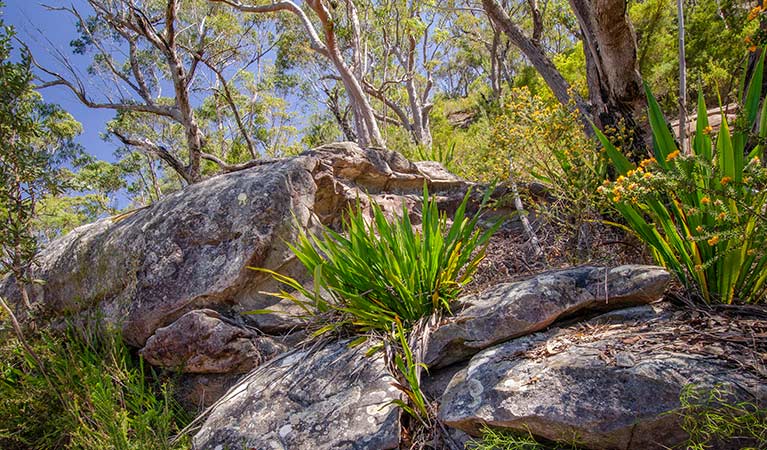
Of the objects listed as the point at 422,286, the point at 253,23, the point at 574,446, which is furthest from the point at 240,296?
the point at 253,23

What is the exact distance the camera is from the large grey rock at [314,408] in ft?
6.25

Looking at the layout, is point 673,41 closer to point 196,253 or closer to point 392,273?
point 392,273

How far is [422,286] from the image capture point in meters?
2.44

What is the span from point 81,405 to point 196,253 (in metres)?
1.18

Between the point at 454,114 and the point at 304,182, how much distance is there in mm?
24293

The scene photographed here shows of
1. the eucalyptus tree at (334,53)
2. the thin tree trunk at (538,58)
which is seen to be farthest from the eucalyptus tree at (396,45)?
the thin tree trunk at (538,58)

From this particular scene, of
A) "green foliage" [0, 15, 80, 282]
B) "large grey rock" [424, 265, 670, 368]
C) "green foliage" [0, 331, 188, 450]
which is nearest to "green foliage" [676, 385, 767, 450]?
"large grey rock" [424, 265, 670, 368]

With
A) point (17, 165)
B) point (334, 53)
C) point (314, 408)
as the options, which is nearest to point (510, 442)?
point (314, 408)

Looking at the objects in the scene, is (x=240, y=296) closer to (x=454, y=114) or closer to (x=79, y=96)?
(x=79, y=96)

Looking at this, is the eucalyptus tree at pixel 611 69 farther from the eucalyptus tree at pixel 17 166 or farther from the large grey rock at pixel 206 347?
the eucalyptus tree at pixel 17 166

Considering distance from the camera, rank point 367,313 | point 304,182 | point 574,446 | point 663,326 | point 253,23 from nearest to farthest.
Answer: point 574,446 < point 663,326 < point 367,313 < point 304,182 < point 253,23

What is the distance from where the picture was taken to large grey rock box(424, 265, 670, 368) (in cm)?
202

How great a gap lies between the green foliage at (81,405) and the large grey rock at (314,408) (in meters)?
0.34

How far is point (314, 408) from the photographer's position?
2109 millimetres
